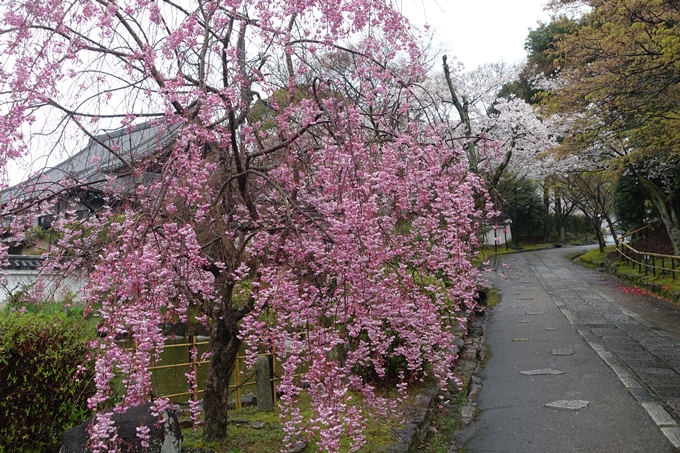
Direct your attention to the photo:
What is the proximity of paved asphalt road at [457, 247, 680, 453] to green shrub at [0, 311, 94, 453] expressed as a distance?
397 cm

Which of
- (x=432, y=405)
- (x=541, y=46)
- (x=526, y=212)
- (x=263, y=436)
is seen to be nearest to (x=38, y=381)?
(x=263, y=436)

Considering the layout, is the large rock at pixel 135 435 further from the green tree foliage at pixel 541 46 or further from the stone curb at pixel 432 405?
the green tree foliage at pixel 541 46

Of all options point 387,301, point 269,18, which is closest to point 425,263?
point 387,301

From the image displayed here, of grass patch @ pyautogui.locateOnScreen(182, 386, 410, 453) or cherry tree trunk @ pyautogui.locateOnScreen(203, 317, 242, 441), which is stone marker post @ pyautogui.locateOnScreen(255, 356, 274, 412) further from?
cherry tree trunk @ pyautogui.locateOnScreen(203, 317, 242, 441)

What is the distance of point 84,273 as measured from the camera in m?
4.86

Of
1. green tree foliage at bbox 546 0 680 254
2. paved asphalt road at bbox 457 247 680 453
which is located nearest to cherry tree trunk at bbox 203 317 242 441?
paved asphalt road at bbox 457 247 680 453

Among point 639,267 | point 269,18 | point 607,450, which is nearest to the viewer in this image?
point 269,18

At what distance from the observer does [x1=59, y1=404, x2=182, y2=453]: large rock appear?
12.5 ft

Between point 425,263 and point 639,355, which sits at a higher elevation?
point 425,263

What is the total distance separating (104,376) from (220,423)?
2396 millimetres

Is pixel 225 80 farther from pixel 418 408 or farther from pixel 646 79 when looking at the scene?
pixel 646 79

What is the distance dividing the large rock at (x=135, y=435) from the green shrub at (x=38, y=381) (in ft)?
1.40

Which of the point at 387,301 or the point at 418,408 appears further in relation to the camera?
the point at 418,408

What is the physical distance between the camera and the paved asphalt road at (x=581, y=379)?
5598mm
